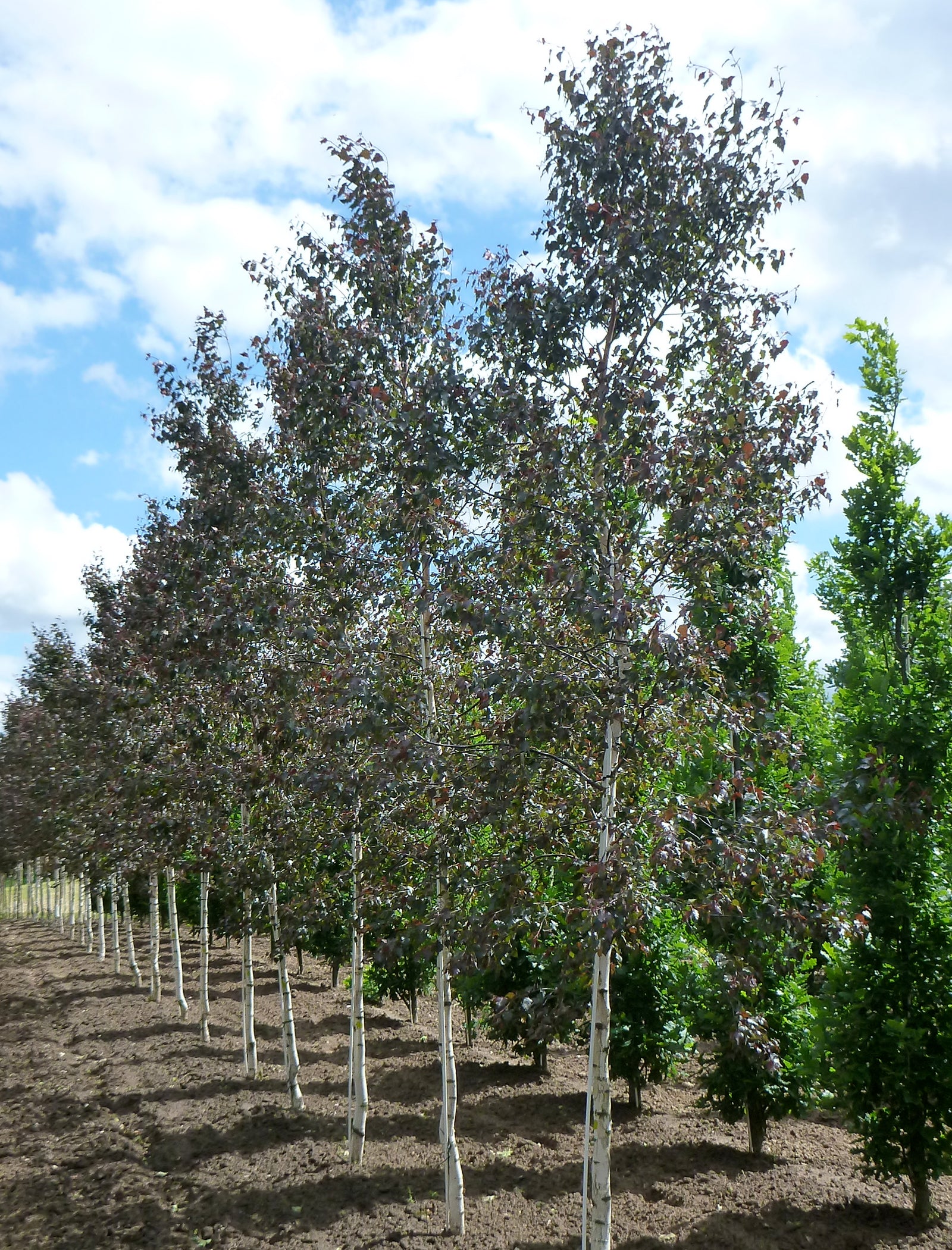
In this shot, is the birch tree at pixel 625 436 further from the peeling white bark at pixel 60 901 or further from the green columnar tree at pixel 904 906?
the peeling white bark at pixel 60 901

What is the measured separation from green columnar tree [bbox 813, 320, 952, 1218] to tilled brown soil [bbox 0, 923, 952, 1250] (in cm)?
76

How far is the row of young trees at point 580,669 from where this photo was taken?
17.2 feet

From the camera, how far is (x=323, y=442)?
26.9 feet

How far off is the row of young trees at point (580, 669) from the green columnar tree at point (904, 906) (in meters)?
0.03

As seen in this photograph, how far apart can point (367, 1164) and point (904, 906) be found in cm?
523

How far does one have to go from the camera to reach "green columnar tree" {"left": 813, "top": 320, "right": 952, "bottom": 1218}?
7.23 meters

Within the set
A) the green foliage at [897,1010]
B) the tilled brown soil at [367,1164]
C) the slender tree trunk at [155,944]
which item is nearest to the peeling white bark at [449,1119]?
the tilled brown soil at [367,1164]

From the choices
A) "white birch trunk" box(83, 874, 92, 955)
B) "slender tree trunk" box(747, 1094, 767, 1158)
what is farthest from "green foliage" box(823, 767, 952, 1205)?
"white birch trunk" box(83, 874, 92, 955)

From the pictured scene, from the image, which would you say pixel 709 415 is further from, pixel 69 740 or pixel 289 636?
pixel 69 740

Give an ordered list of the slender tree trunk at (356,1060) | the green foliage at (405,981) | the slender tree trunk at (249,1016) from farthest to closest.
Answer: the green foliage at (405,981), the slender tree trunk at (249,1016), the slender tree trunk at (356,1060)

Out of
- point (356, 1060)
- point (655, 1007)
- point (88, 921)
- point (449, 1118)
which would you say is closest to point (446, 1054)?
point (449, 1118)

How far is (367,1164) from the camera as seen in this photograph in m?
8.36

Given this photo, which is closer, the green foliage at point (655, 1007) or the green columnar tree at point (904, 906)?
the green columnar tree at point (904, 906)

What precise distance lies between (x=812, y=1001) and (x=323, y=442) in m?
6.57
